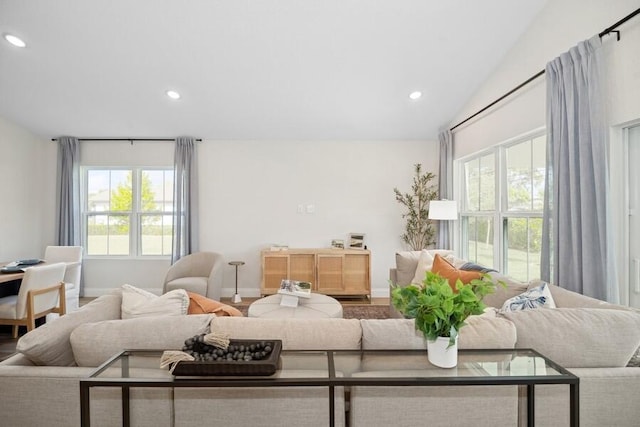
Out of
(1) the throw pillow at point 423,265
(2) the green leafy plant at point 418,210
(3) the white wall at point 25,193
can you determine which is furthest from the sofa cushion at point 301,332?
(3) the white wall at point 25,193

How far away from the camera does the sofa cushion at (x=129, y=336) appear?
4.38ft

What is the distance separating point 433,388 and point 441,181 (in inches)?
148

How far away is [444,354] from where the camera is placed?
4.02ft

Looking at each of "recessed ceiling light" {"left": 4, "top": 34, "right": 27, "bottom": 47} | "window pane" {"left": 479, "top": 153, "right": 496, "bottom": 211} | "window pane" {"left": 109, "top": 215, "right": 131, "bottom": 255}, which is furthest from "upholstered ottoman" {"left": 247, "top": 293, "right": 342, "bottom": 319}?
"recessed ceiling light" {"left": 4, "top": 34, "right": 27, "bottom": 47}

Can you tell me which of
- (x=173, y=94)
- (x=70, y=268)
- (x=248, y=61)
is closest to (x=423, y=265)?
(x=248, y=61)

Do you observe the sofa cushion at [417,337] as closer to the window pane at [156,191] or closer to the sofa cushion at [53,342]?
the sofa cushion at [53,342]

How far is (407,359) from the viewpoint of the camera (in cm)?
129

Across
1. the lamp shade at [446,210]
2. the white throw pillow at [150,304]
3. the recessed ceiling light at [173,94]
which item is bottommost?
the white throw pillow at [150,304]

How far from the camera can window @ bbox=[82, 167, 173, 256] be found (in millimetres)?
4988

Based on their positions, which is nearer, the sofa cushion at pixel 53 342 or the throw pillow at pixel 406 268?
the sofa cushion at pixel 53 342

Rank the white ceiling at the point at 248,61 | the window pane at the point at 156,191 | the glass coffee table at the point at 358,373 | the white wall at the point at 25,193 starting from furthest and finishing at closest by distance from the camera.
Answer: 1. the window pane at the point at 156,191
2. the white wall at the point at 25,193
3. the white ceiling at the point at 248,61
4. the glass coffee table at the point at 358,373

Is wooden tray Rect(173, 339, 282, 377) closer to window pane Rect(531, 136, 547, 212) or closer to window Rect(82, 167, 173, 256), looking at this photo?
window pane Rect(531, 136, 547, 212)

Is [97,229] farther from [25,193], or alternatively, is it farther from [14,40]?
[14,40]

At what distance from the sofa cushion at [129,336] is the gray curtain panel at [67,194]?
4336mm
